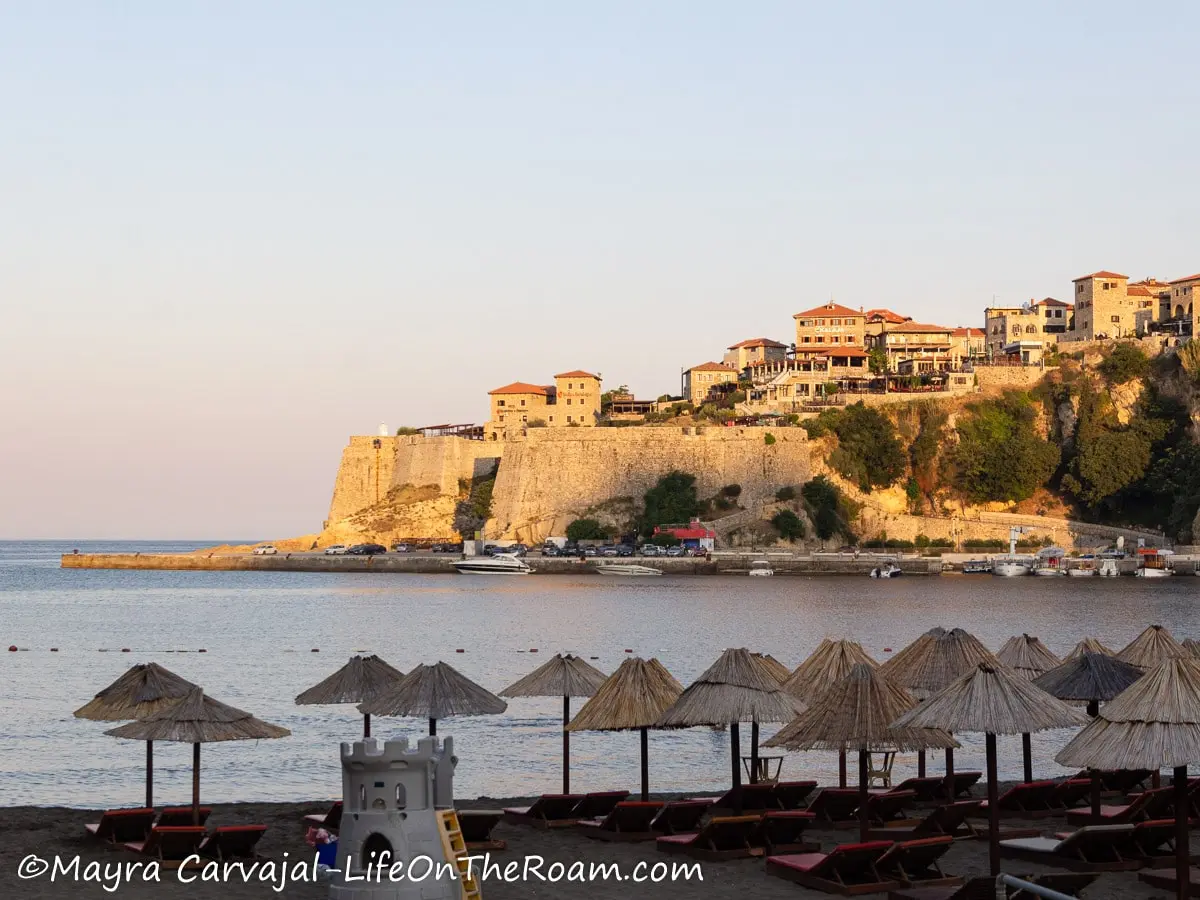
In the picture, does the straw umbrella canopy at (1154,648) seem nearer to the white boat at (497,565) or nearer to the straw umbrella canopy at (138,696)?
the straw umbrella canopy at (138,696)

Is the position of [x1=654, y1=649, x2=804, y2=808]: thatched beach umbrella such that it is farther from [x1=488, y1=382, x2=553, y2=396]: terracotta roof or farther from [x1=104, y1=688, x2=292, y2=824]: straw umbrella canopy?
[x1=488, y1=382, x2=553, y2=396]: terracotta roof

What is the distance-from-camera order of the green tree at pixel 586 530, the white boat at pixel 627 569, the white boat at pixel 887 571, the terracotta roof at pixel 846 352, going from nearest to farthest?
the white boat at pixel 887 571 < the white boat at pixel 627 569 < the green tree at pixel 586 530 < the terracotta roof at pixel 846 352

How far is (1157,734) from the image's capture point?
39.4 feet

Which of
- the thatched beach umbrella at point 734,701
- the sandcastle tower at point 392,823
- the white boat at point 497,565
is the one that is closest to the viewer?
the sandcastle tower at point 392,823

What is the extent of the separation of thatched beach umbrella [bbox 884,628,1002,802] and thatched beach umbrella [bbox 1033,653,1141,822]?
0.94 m

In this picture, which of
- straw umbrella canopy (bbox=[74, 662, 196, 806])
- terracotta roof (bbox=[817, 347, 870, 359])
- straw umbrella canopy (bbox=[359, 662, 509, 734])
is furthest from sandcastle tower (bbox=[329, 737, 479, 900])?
terracotta roof (bbox=[817, 347, 870, 359])

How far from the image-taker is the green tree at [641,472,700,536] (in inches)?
3339

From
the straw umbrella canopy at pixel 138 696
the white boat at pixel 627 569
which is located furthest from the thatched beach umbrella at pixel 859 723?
the white boat at pixel 627 569

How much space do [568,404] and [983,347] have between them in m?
27.0

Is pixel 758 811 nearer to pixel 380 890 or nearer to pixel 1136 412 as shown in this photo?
pixel 380 890

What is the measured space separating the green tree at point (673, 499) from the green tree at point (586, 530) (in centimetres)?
342

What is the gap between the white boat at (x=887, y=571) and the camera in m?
78.3

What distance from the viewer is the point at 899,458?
83.4m

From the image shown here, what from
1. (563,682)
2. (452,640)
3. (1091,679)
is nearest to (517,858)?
(563,682)
